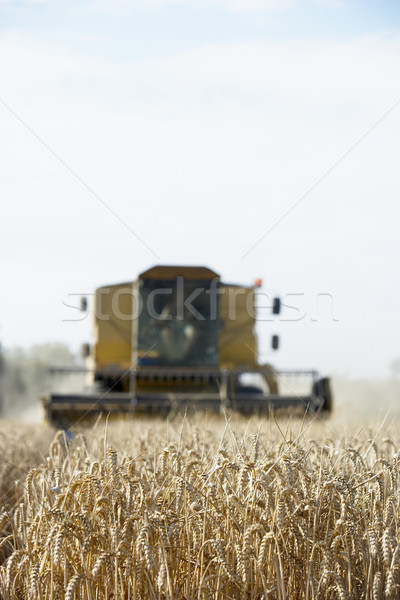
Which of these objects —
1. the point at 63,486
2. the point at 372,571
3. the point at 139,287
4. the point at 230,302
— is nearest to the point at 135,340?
the point at 139,287

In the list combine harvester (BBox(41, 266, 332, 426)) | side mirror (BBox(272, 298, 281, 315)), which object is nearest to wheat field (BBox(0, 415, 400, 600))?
side mirror (BBox(272, 298, 281, 315))

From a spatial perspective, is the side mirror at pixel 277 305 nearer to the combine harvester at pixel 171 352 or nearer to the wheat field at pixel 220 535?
the combine harvester at pixel 171 352

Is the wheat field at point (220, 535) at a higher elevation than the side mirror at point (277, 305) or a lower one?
lower

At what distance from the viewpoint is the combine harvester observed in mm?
11836

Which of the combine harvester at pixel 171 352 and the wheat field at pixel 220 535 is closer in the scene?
the wheat field at pixel 220 535

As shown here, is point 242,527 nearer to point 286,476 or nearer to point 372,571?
point 286,476

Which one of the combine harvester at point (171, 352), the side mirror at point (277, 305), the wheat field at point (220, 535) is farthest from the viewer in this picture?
the combine harvester at point (171, 352)

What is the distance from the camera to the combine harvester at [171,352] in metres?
11.8

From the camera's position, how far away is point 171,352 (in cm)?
1289

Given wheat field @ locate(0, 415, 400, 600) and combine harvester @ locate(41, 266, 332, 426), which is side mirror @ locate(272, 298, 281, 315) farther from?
wheat field @ locate(0, 415, 400, 600)

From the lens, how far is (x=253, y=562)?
332cm

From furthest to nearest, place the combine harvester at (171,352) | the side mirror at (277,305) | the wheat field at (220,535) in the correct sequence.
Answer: the combine harvester at (171,352) → the side mirror at (277,305) → the wheat field at (220,535)

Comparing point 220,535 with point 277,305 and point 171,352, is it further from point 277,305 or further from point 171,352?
point 171,352

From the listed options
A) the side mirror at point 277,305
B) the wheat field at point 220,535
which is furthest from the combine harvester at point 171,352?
the wheat field at point 220,535
